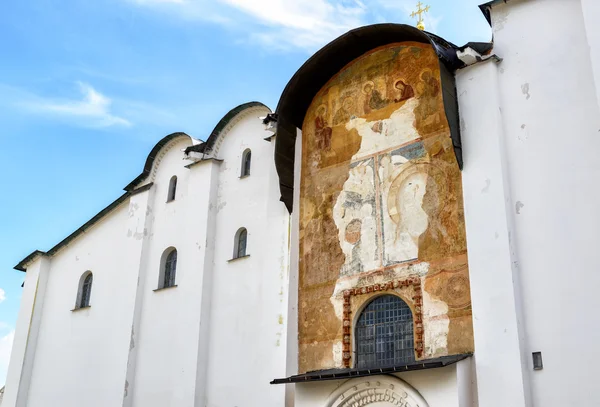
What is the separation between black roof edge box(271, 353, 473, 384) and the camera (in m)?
10.8

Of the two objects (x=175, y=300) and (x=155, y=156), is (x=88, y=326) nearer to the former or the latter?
(x=175, y=300)

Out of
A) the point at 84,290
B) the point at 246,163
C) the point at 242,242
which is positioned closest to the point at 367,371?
the point at 242,242

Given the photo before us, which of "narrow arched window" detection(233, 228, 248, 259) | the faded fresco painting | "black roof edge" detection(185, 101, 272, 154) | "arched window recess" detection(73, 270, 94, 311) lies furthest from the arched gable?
the faded fresco painting

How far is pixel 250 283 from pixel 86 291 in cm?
617

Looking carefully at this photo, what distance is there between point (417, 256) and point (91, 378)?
30.6ft

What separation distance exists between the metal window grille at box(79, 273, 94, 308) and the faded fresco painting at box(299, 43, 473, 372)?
7.33 meters

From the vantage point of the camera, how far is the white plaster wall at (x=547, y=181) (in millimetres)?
10156

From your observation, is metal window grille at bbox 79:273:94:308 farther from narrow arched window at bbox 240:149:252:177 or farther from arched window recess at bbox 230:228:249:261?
narrow arched window at bbox 240:149:252:177

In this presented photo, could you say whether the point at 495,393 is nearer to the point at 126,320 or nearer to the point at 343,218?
the point at 343,218

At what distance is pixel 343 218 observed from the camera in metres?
13.9

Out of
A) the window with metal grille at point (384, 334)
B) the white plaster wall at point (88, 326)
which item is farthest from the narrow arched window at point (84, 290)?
the window with metal grille at point (384, 334)

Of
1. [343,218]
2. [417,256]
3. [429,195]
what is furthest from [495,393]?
[343,218]

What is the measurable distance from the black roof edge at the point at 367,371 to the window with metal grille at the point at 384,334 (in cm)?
52

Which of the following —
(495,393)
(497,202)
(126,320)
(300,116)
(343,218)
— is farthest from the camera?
(126,320)
